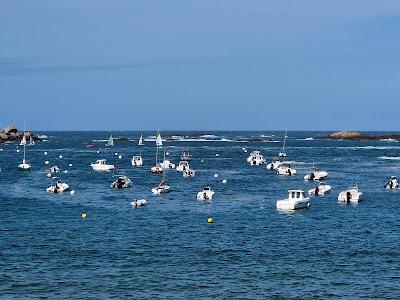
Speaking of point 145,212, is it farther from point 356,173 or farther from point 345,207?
point 356,173

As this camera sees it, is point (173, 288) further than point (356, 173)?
No

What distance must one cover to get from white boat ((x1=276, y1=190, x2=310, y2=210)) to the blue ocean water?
1.25 meters

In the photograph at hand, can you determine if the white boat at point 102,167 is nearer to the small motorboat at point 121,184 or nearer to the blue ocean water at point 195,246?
the small motorboat at point 121,184

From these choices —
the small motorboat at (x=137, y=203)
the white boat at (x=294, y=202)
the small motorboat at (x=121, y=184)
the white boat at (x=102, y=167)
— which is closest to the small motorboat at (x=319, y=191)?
the white boat at (x=294, y=202)

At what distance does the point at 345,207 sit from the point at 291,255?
32846mm

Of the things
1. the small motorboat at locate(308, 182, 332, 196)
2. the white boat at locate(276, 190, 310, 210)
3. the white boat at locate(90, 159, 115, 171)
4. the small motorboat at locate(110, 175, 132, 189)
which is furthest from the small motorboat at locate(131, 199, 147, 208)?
the white boat at locate(90, 159, 115, 171)

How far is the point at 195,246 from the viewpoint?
59188mm

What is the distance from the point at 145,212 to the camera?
81.5 metres

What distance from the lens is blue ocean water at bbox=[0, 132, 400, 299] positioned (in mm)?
45531

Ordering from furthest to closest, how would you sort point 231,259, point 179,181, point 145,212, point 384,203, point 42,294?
1. point 179,181
2. point 384,203
3. point 145,212
4. point 231,259
5. point 42,294

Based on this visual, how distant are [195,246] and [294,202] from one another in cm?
2613

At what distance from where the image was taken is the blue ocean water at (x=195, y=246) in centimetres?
4553

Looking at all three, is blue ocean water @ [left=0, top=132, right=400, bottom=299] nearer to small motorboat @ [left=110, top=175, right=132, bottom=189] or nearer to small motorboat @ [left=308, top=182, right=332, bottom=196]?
small motorboat @ [left=308, top=182, right=332, bottom=196]

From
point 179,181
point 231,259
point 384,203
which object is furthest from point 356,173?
point 231,259
